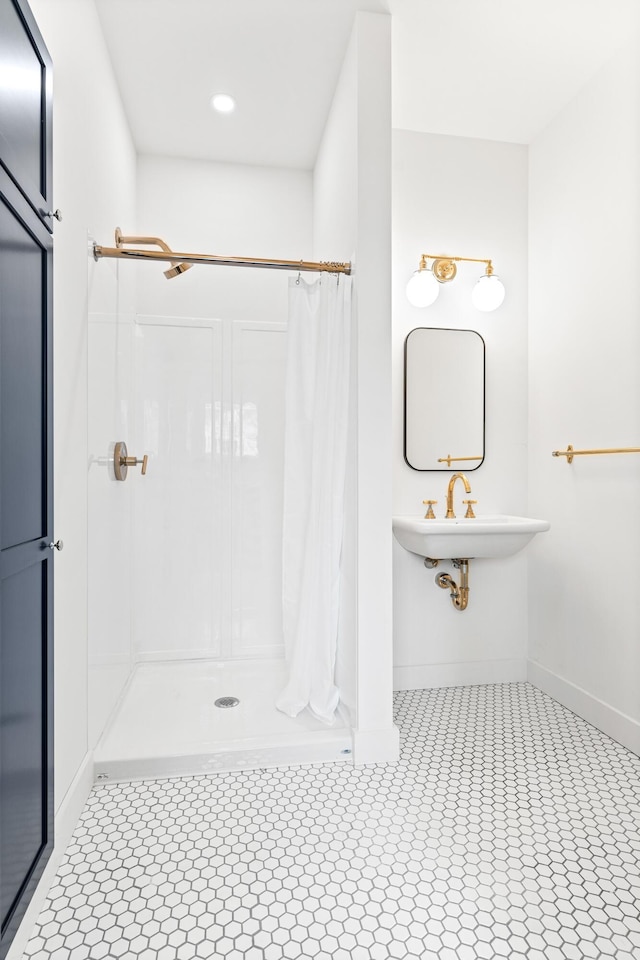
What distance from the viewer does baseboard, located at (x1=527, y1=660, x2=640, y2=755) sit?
215cm

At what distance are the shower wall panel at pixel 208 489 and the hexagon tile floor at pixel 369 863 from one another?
100cm

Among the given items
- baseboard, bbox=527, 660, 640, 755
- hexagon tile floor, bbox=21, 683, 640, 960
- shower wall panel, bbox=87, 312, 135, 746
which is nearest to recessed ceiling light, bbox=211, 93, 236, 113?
shower wall panel, bbox=87, 312, 135, 746

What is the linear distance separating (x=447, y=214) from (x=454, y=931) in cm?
283

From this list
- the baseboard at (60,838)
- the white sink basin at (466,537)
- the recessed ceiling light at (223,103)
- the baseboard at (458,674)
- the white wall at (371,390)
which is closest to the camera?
the baseboard at (60,838)

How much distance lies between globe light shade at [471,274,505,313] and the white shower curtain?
944mm

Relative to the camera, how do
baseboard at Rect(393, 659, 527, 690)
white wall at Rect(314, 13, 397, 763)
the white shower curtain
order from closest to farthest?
white wall at Rect(314, 13, 397, 763), the white shower curtain, baseboard at Rect(393, 659, 527, 690)

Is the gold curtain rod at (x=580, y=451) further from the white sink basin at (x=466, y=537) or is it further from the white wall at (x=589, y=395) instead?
the white sink basin at (x=466, y=537)

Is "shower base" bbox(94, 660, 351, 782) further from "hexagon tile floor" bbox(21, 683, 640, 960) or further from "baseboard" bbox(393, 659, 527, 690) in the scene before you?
"baseboard" bbox(393, 659, 527, 690)

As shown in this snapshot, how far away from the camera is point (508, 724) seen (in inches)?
92.9

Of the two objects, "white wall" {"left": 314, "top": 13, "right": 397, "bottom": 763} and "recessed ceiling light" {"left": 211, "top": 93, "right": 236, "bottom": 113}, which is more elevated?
"recessed ceiling light" {"left": 211, "top": 93, "right": 236, "bottom": 113}

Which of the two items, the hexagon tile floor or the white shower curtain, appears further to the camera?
the white shower curtain

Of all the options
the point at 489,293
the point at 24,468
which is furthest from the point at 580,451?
the point at 24,468

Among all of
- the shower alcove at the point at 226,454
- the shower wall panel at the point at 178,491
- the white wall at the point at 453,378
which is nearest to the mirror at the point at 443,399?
the white wall at the point at 453,378

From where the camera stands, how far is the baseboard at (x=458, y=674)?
2748 mm
